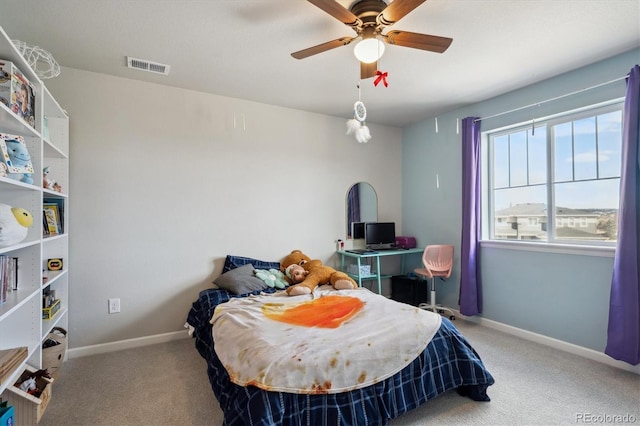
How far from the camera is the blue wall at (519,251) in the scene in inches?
100.0

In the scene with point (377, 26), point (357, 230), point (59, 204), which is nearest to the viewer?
point (377, 26)

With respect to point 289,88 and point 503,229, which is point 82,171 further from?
point 503,229

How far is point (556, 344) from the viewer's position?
2760 mm

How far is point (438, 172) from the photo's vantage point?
392 centimetres

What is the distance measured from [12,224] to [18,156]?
408mm

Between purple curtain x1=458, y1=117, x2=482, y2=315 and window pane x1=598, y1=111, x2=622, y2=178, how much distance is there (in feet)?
3.33

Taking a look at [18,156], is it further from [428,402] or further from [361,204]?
[361,204]

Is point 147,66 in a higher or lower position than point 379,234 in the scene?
higher

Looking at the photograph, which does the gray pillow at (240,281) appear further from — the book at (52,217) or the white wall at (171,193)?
the book at (52,217)

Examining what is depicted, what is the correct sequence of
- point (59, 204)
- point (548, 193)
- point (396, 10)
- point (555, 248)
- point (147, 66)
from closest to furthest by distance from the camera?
point (396, 10), point (59, 204), point (147, 66), point (555, 248), point (548, 193)

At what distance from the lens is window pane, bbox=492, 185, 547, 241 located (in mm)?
3040

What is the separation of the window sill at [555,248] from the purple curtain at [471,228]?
0.17 m

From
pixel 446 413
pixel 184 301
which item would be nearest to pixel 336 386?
pixel 446 413

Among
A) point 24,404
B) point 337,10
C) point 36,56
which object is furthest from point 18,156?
point 337,10
